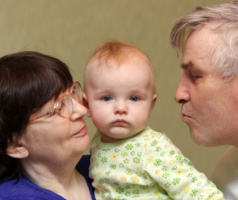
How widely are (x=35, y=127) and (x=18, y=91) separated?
0.16m

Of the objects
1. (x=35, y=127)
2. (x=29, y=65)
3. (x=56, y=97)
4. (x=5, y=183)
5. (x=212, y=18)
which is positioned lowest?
(x=5, y=183)

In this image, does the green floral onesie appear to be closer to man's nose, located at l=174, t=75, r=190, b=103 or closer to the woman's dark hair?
man's nose, located at l=174, t=75, r=190, b=103

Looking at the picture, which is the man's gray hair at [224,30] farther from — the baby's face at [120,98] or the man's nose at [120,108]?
the man's nose at [120,108]

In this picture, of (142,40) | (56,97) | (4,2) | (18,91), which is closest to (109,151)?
(56,97)

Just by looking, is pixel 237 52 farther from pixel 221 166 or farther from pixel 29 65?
pixel 29 65

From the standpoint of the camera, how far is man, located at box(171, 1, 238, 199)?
1.31m

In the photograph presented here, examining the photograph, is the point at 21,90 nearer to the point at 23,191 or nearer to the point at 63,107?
the point at 63,107

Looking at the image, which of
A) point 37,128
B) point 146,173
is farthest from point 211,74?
point 37,128

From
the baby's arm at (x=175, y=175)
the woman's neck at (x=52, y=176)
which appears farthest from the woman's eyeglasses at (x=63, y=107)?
the baby's arm at (x=175, y=175)

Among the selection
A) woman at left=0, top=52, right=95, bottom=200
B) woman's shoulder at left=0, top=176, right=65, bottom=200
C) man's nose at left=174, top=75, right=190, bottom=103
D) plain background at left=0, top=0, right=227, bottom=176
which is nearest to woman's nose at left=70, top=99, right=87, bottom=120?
woman at left=0, top=52, right=95, bottom=200

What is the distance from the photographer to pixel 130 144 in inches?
56.2

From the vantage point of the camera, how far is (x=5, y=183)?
1292 millimetres

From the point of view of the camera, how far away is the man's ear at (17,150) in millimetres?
1270

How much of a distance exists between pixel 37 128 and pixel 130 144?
43 cm
